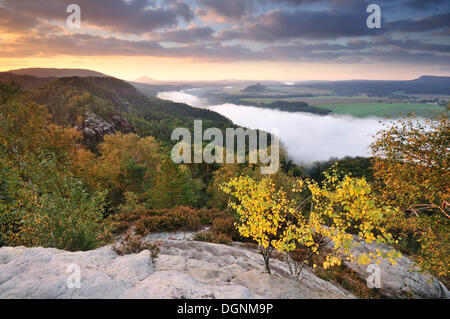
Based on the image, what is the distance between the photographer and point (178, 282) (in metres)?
A: 6.59

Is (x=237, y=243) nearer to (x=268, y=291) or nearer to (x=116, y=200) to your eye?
(x=268, y=291)

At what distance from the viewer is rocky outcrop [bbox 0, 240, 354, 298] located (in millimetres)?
5930

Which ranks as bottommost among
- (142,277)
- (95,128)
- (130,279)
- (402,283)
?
(402,283)

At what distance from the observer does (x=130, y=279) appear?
6.81 meters

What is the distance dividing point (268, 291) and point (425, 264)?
9.55 metres

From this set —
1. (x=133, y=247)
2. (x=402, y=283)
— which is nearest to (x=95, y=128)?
(x=133, y=247)

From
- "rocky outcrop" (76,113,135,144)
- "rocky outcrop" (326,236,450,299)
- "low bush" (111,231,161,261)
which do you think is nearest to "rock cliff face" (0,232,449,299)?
"low bush" (111,231,161,261)

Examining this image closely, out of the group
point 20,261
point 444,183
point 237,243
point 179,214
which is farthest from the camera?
point 179,214

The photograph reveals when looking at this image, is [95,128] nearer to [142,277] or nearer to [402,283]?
[142,277]

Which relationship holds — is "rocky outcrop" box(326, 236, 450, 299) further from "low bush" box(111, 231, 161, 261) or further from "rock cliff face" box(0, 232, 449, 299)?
"low bush" box(111, 231, 161, 261)

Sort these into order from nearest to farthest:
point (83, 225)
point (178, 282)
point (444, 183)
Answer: point (178, 282) < point (83, 225) < point (444, 183)

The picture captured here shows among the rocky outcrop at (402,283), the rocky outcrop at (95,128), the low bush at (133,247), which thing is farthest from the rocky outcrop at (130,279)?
the rocky outcrop at (95,128)

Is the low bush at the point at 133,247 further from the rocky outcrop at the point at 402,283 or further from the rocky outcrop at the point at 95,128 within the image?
the rocky outcrop at the point at 95,128

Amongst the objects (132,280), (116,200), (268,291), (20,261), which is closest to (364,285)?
(268,291)
